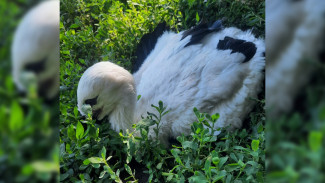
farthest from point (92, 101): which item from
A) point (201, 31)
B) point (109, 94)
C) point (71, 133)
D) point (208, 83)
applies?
point (201, 31)

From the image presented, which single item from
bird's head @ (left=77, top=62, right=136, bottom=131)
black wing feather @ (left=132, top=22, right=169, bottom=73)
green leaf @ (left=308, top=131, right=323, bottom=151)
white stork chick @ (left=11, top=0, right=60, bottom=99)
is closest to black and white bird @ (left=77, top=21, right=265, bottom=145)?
bird's head @ (left=77, top=62, right=136, bottom=131)

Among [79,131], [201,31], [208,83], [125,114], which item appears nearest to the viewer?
[79,131]

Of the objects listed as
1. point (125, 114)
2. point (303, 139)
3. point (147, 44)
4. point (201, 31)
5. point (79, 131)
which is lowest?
point (125, 114)

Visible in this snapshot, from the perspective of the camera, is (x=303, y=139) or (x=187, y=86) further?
(x=187, y=86)

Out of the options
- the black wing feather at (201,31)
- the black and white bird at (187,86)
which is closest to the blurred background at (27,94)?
the black and white bird at (187,86)

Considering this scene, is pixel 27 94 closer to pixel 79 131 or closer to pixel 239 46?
pixel 79 131

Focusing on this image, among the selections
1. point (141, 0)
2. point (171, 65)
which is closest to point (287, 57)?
point (171, 65)

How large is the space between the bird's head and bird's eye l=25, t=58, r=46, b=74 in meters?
1.69

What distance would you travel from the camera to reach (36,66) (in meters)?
0.39

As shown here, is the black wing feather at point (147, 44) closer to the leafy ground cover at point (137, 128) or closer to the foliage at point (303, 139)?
the leafy ground cover at point (137, 128)

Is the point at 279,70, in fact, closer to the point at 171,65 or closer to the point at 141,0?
the point at 171,65

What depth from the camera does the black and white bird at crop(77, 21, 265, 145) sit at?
2096 mm

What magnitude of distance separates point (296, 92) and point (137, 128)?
1.48 metres

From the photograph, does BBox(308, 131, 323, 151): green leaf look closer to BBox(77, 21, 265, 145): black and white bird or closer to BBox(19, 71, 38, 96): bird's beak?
BBox(19, 71, 38, 96): bird's beak
